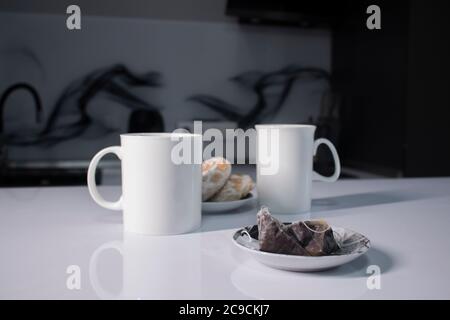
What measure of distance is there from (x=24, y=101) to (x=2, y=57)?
1.01 feet

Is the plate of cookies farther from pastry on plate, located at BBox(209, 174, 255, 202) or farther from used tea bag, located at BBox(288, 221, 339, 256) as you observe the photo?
used tea bag, located at BBox(288, 221, 339, 256)

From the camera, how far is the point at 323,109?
3352 millimetres

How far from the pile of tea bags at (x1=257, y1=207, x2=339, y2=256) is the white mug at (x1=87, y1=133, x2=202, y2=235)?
0.16 metres

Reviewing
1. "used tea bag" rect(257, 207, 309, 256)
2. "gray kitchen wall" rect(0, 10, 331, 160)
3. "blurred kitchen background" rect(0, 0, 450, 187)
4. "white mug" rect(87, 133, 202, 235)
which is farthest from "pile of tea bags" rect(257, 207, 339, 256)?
"gray kitchen wall" rect(0, 10, 331, 160)

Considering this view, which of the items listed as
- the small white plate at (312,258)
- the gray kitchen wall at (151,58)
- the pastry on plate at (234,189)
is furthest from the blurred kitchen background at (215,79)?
the small white plate at (312,258)

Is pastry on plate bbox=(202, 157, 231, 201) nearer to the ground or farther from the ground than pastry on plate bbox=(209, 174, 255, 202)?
farther from the ground

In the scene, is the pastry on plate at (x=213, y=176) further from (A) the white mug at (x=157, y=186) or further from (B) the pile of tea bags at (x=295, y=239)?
(B) the pile of tea bags at (x=295, y=239)

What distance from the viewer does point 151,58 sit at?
10.2 ft

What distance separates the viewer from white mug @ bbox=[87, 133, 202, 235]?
64 cm

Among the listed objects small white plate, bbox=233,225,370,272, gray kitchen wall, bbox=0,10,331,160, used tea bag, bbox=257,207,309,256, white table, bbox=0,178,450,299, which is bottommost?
white table, bbox=0,178,450,299

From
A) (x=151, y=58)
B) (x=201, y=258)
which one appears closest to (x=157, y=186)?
(x=201, y=258)
